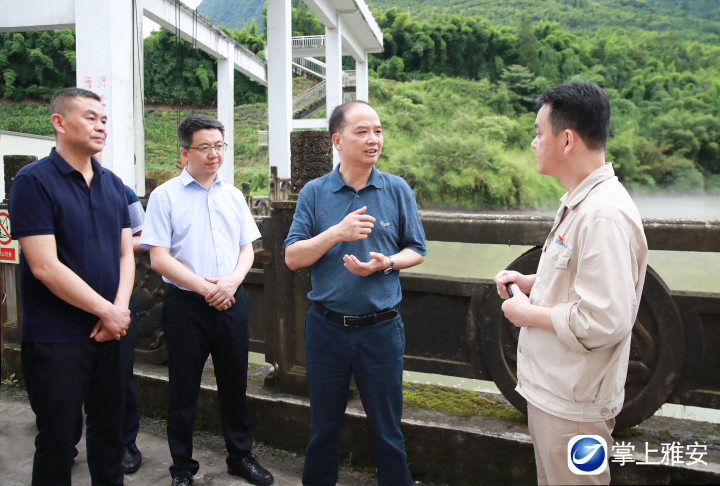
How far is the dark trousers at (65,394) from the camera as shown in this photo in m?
2.04

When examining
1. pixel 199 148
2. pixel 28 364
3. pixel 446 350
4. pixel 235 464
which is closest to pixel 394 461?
pixel 446 350

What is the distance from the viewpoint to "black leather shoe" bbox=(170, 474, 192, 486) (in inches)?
99.0

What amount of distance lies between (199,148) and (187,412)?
4.09 ft

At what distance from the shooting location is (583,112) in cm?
148

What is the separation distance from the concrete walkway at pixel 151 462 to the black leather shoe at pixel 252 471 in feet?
0.16

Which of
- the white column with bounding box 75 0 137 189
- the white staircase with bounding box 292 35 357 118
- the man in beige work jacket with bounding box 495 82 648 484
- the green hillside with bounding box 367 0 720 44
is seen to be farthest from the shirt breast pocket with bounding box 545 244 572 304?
the green hillside with bounding box 367 0 720 44

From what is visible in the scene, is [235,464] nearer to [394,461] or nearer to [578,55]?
[394,461]

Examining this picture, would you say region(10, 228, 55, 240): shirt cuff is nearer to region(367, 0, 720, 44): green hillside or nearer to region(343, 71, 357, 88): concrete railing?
region(343, 71, 357, 88): concrete railing

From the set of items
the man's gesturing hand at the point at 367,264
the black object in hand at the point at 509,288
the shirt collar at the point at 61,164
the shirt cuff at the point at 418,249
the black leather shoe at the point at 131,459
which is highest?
the shirt collar at the point at 61,164

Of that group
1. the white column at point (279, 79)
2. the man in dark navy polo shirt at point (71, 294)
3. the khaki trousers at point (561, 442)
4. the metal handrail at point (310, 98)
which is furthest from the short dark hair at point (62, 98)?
the metal handrail at point (310, 98)

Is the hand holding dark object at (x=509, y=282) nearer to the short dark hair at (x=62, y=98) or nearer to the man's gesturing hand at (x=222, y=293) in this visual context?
the man's gesturing hand at (x=222, y=293)

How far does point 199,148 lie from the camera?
254 cm

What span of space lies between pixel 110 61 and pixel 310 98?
2021 cm

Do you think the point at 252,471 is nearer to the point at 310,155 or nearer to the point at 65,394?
the point at 65,394
